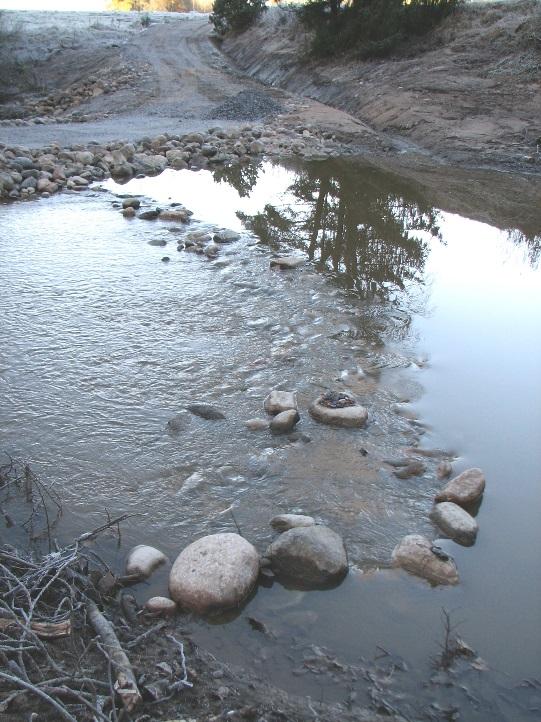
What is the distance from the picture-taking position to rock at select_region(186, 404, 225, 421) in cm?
405

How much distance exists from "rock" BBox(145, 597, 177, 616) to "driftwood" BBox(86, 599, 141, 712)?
24 cm

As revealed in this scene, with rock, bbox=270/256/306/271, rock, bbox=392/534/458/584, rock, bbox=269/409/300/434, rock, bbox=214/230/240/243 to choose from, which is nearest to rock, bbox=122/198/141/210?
rock, bbox=214/230/240/243

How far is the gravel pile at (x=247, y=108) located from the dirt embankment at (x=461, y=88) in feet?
7.01

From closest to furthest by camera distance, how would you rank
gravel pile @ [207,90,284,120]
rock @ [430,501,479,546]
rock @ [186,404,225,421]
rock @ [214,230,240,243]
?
rock @ [430,501,479,546]
rock @ [186,404,225,421]
rock @ [214,230,240,243]
gravel pile @ [207,90,284,120]

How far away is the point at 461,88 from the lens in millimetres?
15297

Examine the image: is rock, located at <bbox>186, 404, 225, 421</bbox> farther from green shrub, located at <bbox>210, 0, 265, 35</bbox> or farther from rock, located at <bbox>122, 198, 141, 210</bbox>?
green shrub, located at <bbox>210, 0, 265, 35</bbox>

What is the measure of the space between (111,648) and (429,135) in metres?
14.3

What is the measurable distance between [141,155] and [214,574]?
11334 mm

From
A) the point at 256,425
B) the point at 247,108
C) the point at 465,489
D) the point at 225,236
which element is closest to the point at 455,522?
the point at 465,489

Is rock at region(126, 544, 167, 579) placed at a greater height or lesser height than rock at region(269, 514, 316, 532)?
lesser

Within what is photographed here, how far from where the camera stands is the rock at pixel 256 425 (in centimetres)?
394

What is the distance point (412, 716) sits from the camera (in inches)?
83.0

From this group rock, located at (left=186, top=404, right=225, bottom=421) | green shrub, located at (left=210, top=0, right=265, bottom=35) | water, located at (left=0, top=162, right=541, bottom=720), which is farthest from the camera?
green shrub, located at (left=210, top=0, right=265, bottom=35)

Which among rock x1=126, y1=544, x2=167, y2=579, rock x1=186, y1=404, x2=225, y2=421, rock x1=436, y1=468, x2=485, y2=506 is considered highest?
rock x1=436, y1=468, x2=485, y2=506
